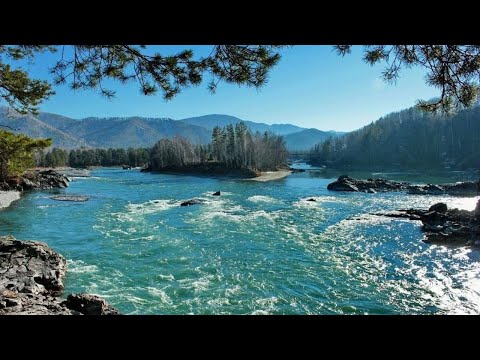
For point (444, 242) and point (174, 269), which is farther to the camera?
point (444, 242)

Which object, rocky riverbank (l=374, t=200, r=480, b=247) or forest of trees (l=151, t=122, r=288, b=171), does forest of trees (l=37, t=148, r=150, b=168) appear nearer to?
forest of trees (l=151, t=122, r=288, b=171)

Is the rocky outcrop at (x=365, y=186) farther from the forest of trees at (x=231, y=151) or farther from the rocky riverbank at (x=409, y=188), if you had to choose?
the forest of trees at (x=231, y=151)

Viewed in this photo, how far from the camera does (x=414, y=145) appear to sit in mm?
113375

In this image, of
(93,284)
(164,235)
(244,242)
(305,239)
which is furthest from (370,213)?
(93,284)

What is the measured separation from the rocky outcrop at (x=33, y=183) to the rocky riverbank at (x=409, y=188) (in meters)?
38.8

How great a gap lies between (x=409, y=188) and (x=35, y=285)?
44812 mm

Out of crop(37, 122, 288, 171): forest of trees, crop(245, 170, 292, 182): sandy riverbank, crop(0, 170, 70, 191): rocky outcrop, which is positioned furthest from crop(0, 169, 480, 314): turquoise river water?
crop(37, 122, 288, 171): forest of trees

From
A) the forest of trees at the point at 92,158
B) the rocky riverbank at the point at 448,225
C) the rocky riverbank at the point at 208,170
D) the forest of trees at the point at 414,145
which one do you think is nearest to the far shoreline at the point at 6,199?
the rocky riverbank at the point at 448,225

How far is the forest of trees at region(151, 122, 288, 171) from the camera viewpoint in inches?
3000

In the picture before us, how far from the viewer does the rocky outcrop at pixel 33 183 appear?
44.7 meters
